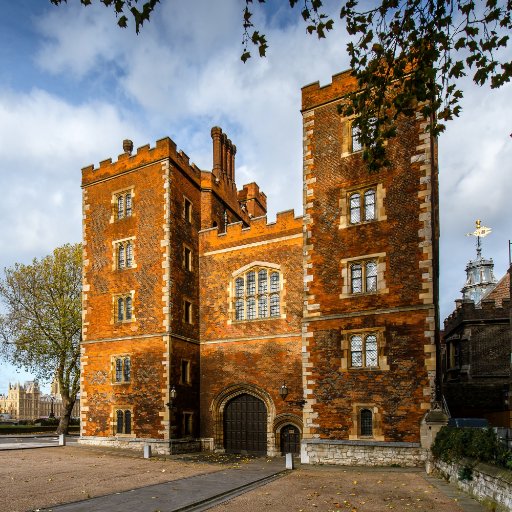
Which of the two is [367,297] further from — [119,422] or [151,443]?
[119,422]

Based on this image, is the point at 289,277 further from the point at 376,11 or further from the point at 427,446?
the point at 376,11

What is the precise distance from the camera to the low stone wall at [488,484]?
1025 centimetres

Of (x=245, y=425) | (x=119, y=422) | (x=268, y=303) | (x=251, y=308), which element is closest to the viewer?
(x=245, y=425)

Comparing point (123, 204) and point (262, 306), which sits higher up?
point (123, 204)

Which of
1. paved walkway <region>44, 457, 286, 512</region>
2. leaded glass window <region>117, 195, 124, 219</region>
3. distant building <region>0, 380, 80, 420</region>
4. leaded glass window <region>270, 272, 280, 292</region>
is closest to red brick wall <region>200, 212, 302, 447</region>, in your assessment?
leaded glass window <region>270, 272, 280, 292</region>

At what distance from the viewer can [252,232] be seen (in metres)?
27.0

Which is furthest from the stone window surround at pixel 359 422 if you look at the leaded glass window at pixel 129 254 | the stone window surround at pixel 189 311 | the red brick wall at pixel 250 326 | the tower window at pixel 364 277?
the leaded glass window at pixel 129 254

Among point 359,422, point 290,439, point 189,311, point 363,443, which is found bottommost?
point 290,439

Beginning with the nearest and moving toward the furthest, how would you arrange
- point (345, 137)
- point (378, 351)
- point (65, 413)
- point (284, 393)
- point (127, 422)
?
point (378, 351) < point (345, 137) < point (284, 393) < point (127, 422) < point (65, 413)

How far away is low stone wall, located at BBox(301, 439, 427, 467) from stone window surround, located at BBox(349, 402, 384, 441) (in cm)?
20

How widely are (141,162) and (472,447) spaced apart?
21.2m

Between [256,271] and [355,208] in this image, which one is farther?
[256,271]

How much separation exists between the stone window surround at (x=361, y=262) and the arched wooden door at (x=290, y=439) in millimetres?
7339

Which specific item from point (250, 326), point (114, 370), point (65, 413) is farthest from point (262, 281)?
point (65, 413)
